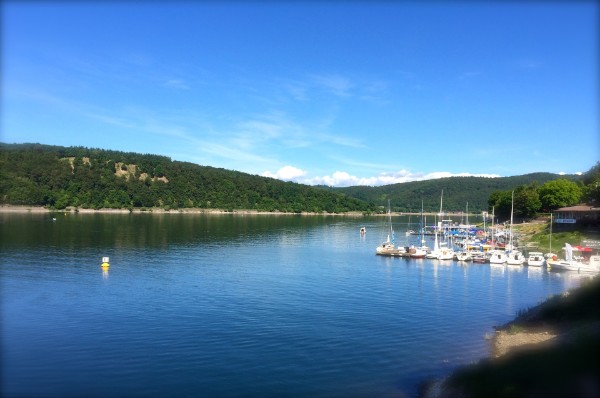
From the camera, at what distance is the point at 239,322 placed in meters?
34.1

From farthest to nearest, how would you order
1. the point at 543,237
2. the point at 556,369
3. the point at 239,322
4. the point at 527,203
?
the point at 527,203 < the point at 543,237 < the point at 239,322 < the point at 556,369

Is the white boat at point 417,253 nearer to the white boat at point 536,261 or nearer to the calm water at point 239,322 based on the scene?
the calm water at point 239,322

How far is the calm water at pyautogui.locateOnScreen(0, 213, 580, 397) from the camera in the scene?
23.3m

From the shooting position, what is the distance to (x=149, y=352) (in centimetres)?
2702

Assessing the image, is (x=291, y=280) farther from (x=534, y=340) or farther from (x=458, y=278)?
(x=534, y=340)

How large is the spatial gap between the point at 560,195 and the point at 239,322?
112035mm

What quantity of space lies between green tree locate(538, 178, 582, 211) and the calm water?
6261 cm

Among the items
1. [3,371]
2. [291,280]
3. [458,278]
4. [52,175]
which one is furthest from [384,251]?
[52,175]

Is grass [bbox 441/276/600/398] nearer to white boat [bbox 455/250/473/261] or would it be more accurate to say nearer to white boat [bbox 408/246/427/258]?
white boat [bbox 455/250/473/261]

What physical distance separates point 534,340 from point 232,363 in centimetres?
1829

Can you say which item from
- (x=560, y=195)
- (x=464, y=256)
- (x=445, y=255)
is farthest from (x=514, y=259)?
(x=560, y=195)

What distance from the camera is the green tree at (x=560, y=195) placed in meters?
117

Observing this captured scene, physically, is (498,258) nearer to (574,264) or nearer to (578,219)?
(574,264)

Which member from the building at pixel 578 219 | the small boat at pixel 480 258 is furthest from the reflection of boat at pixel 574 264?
the building at pixel 578 219
